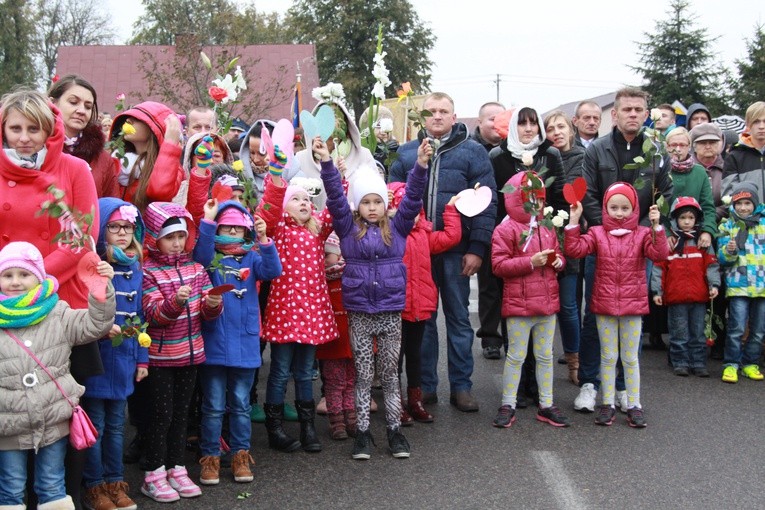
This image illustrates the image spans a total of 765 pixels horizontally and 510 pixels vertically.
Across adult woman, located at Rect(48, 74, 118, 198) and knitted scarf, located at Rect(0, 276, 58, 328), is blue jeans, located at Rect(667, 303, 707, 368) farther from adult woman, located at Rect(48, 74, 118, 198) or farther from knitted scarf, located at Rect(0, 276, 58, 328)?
knitted scarf, located at Rect(0, 276, 58, 328)

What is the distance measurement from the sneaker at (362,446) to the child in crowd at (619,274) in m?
1.77

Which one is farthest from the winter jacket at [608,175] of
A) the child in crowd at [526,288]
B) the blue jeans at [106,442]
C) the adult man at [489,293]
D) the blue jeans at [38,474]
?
the blue jeans at [38,474]

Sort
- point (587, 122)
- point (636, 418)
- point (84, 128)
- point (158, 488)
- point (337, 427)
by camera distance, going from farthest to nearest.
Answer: point (587, 122) → point (636, 418) → point (337, 427) → point (84, 128) → point (158, 488)

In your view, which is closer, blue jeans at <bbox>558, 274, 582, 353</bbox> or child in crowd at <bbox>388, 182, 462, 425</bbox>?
child in crowd at <bbox>388, 182, 462, 425</bbox>

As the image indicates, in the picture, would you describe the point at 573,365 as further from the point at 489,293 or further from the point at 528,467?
the point at 528,467

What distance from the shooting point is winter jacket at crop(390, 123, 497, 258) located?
6859mm

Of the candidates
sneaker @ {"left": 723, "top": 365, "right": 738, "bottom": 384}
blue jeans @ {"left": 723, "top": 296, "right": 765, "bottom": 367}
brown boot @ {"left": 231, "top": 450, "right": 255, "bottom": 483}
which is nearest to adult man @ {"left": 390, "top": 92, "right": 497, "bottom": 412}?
brown boot @ {"left": 231, "top": 450, "right": 255, "bottom": 483}

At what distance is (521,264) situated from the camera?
635 centimetres

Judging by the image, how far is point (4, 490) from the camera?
4.22m

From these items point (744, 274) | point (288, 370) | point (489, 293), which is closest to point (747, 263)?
point (744, 274)

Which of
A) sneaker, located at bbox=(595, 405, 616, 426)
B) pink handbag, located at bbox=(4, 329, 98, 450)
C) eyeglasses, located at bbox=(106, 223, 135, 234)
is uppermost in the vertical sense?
eyeglasses, located at bbox=(106, 223, 135, 234)

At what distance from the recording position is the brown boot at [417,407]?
255 inches

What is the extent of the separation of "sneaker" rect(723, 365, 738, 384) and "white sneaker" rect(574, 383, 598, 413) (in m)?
1.53

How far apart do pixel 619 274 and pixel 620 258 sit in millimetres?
117
